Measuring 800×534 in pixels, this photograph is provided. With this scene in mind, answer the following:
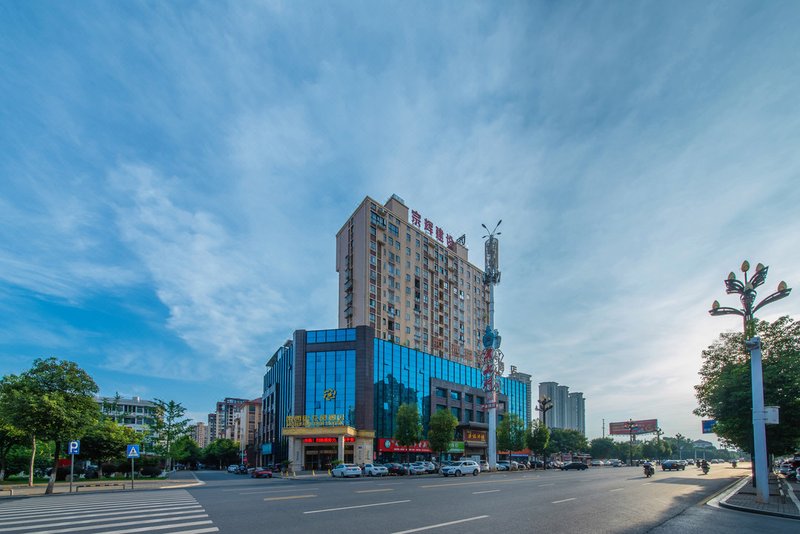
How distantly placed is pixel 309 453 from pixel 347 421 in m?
6.67

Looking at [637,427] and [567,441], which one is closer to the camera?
[567,441]

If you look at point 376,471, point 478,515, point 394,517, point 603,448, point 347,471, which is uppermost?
point 394,517

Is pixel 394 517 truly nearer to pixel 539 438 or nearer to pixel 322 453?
pixel 322 453

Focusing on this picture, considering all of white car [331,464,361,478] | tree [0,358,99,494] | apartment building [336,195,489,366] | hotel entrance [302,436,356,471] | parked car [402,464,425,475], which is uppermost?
apartment building [336,195,489,366]

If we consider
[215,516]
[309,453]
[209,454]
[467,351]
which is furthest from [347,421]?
[209,454]

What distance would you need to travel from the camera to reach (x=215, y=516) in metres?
14.7

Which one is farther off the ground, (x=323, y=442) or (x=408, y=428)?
(x=408, y=428)

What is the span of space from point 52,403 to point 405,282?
60.1 metres

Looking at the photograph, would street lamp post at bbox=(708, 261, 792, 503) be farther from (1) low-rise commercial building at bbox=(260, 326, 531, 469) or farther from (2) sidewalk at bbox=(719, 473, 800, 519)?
(1) low-rise commercial building at bbox=(260, 326, 531, 469)

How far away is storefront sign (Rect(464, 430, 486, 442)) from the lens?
275ft

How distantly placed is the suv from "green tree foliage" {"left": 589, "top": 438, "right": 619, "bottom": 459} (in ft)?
326

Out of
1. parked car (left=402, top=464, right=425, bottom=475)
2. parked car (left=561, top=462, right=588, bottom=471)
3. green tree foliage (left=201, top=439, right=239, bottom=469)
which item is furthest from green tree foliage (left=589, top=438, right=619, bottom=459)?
parked car (left=402, top=464, right=425, bottom=475)

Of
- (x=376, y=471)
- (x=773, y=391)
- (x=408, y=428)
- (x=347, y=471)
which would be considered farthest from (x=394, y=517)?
(x=408, y=428)

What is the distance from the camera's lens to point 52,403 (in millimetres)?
27891
